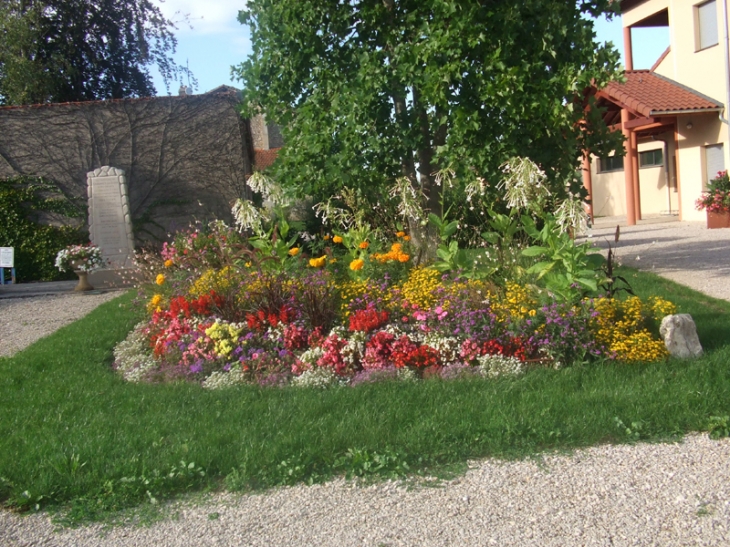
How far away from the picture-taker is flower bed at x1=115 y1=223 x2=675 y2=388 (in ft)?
17.9

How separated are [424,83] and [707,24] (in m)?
14.0

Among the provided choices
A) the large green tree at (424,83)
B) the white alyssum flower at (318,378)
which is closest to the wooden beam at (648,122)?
the large green tree at (424,83)

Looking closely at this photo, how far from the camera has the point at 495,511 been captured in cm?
335

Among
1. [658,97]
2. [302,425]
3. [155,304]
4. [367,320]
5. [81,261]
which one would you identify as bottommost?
[302,425]

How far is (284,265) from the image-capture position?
7371 mm

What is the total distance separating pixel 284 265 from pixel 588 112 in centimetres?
407

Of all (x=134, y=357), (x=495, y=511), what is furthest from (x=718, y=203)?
(x=495, y=511)

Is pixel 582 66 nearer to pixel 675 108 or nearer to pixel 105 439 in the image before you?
pixel 105 439

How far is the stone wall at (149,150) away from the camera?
627 inches

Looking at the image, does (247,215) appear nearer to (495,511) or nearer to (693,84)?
(495,511)

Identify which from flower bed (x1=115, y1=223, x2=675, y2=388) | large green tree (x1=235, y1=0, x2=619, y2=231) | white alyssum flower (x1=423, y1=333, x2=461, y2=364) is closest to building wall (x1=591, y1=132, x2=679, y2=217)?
large green tree (x1=235, y1=0, x2=619, y2=231)

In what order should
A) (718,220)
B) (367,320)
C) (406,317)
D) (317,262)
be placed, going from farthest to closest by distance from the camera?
1. (718,220)
2. (317,262)
3. (406,317)
4. (367,320)

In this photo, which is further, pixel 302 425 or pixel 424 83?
pixel 424 83

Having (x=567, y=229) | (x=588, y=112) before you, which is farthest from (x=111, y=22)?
(x=567, y=229)
